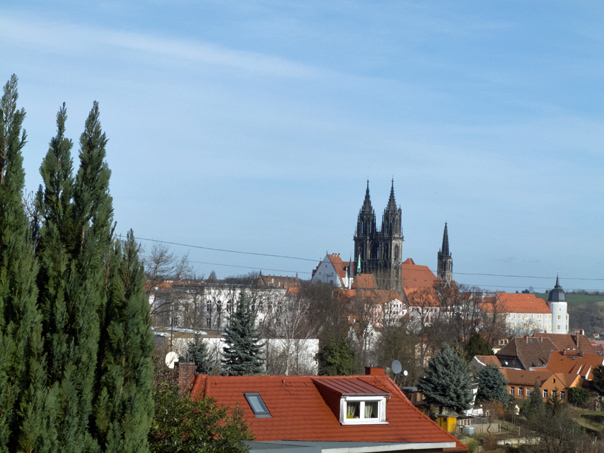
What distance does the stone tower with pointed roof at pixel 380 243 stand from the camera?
445 feet

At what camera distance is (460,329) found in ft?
255

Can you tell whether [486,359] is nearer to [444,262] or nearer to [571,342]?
[571,342]

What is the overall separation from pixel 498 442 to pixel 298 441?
2442 cm

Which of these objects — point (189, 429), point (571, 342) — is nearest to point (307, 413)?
point (189, 429)

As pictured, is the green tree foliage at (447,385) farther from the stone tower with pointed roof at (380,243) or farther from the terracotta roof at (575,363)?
the stone tower with pointed roof at (380,243)

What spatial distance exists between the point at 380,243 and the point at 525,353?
67.1m

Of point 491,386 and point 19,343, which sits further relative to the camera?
point 491,386

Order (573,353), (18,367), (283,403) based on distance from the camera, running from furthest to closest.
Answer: (573,353)
(283,403)
(18,367)

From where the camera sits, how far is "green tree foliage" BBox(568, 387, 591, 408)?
55312 mm

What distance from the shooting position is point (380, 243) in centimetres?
13800

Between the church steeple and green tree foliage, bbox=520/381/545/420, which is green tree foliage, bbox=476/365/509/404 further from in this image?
the church steeple

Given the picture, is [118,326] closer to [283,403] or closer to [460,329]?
[283,403]

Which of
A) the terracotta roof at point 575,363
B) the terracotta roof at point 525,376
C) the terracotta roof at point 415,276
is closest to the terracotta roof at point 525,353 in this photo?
the terracotta roof at point 575,363

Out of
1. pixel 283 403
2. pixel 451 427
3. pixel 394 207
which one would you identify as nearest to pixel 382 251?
pixel 394 207
